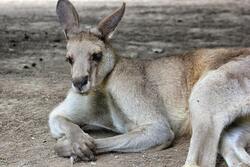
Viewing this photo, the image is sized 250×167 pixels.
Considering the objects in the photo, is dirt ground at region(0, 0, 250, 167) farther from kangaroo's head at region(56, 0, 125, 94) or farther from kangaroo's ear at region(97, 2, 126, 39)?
kangaroo's ear at region(97, 2, 126, 39)

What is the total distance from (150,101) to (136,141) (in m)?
0.41

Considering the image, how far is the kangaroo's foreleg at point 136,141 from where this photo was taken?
4.30 m

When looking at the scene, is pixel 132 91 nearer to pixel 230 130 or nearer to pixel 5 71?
pixel 230 130

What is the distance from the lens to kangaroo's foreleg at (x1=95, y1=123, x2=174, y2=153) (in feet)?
14.1

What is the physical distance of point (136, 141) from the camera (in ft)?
14.1

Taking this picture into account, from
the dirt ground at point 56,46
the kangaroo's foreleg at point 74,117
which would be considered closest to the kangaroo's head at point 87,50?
the kangaroo's foreleg at point 74,117

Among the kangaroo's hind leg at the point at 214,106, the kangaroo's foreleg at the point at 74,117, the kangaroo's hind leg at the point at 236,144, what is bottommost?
the kangaroo's foreleg at the point at 74,117

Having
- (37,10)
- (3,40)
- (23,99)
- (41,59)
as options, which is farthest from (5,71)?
(37,10)

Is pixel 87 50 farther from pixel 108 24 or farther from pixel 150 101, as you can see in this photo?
pixel 150 101

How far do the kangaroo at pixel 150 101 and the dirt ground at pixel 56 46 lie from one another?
5.0 inches

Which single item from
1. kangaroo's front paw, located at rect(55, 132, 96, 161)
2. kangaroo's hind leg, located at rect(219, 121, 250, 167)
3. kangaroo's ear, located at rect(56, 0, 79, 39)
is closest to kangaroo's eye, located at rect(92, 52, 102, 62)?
kangaroo's ear, located at rect(56, 0, 79, 39)

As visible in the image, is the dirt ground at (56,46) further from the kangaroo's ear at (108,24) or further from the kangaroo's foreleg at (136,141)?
the kangaroo's ear at (108,24)

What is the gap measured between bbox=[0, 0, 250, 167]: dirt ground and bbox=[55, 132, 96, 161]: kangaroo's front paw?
0.07m

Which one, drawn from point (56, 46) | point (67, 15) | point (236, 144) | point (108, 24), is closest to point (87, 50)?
point (108, 24)
